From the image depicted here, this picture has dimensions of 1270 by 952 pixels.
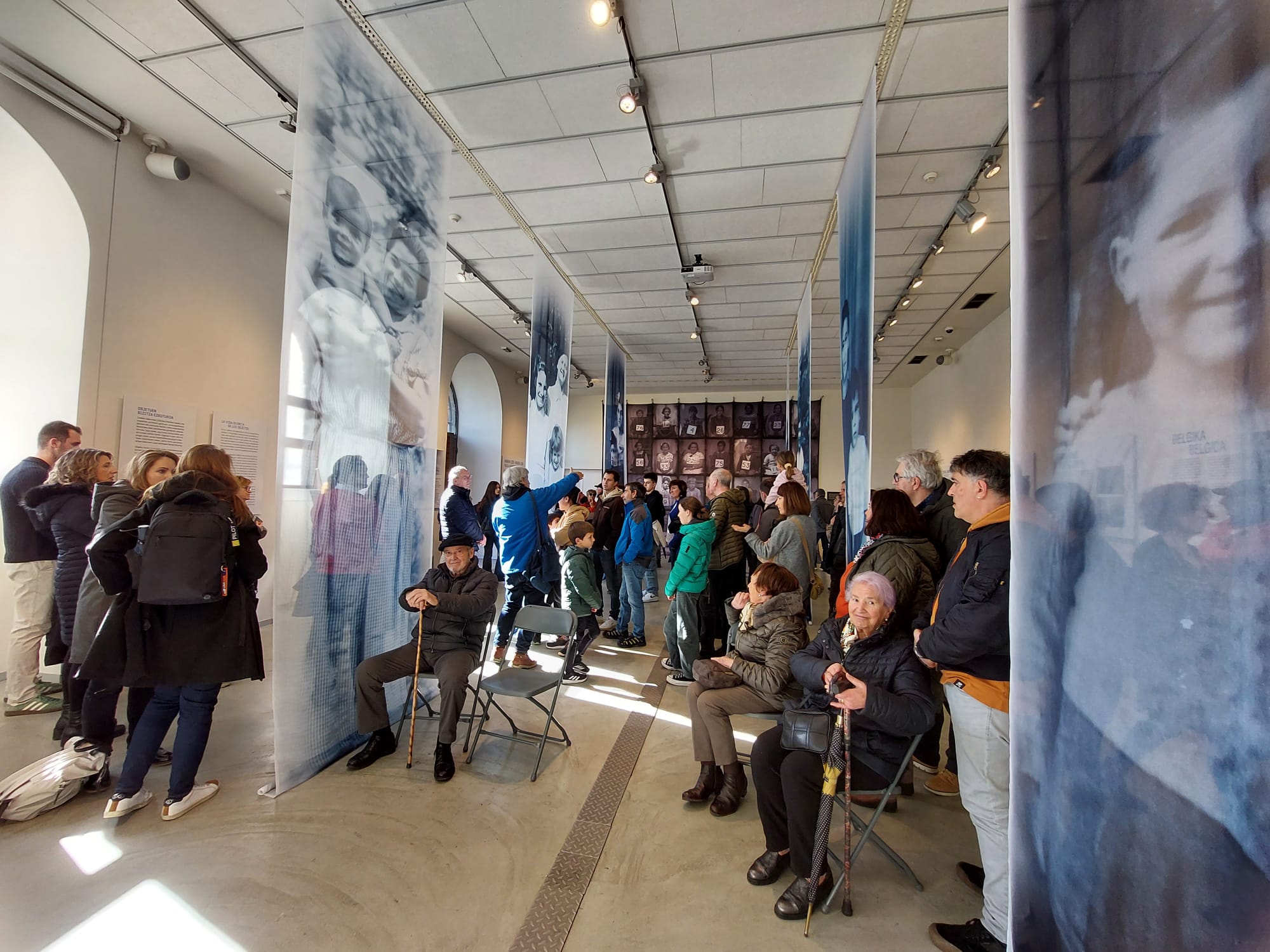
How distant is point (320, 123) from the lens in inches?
99.2

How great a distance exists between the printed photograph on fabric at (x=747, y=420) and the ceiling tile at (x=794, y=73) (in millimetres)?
9666

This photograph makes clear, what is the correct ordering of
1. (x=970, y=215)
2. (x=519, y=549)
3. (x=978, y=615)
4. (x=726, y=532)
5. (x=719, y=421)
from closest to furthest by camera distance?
(x=978, y=615), (x=519, y=549), (x=726, y=532), (x=970, y=215), (x=719, y=421)

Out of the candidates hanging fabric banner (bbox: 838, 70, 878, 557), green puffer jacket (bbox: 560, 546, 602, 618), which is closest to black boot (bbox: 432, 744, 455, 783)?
green puffer jacket (bbox: 560, 546, 602, 618)

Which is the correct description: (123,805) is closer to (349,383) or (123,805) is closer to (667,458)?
(349,383)

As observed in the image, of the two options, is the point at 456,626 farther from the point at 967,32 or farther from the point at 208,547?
the point at 967,32

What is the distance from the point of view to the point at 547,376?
5789 millimetres

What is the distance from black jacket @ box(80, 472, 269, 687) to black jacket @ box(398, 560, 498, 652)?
0.77 m

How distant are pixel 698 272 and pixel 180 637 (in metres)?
5.50

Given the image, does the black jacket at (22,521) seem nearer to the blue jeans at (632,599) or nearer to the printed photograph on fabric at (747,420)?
the blue jeans at (632,599)

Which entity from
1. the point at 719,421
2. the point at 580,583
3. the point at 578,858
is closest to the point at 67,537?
the point at 580,583

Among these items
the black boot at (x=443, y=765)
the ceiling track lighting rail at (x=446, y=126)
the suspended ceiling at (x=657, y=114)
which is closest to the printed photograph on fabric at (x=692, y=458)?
the ceiling track lighting rail at (x=446, y=126)

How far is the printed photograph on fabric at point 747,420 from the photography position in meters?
13.1

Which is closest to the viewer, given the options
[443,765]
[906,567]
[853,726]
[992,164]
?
[853,726]

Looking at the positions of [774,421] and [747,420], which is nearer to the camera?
[774,421]
